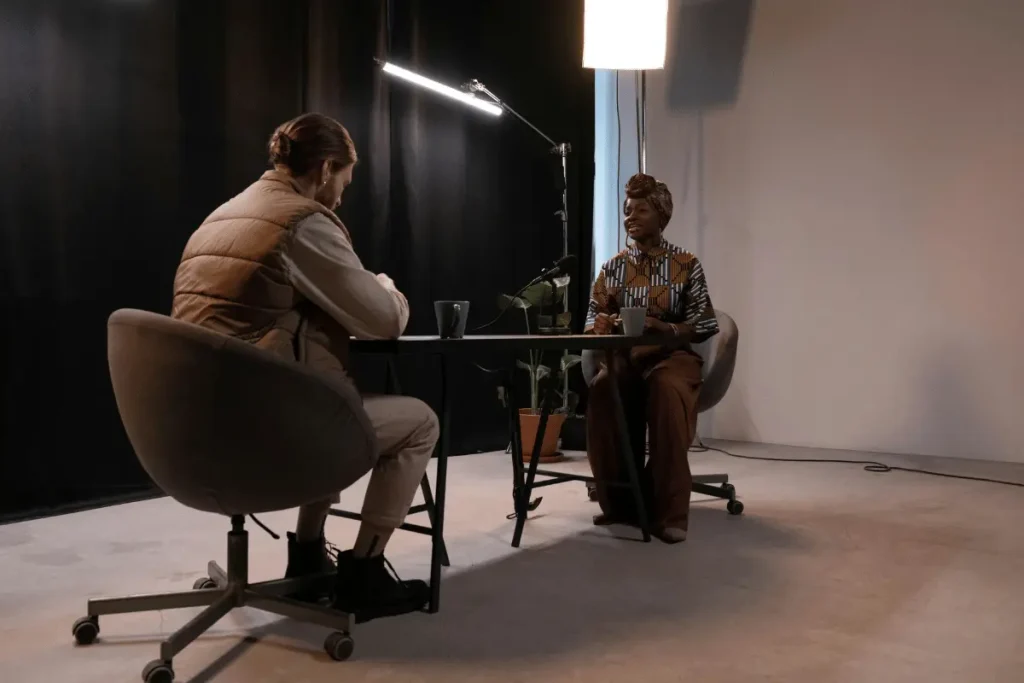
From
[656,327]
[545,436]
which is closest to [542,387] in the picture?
[545,436]

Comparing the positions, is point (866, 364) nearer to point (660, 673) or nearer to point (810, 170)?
point (810, 170)

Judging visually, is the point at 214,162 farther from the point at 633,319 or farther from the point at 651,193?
the point at 633,319

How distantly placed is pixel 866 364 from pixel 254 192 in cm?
367

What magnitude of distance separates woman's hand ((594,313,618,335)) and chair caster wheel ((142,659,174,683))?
167 cm

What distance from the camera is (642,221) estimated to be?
2775 millimetres

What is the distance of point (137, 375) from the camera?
140 cm

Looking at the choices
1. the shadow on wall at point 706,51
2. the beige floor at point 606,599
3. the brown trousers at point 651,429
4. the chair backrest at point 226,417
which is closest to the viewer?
the chair backrest at point 226,417

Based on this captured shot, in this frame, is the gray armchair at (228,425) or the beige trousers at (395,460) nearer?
the gray armchair at (228,425)

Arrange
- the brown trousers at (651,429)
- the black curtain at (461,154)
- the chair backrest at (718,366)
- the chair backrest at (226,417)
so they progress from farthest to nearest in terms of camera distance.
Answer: the black curtain at (461,154), the chair backrest at (718,366), the brown trousers at (651,429), the chair backrest at (226,417)

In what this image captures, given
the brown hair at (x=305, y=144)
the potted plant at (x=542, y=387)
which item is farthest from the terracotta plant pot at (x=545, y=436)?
the brown hair at (x=305, y=144)

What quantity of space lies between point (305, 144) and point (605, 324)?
1312mm

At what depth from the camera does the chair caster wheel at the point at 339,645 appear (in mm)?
1511

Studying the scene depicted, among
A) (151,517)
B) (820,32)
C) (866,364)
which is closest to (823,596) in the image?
(151,517)

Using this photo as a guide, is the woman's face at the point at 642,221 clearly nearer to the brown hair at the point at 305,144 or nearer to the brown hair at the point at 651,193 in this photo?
the brown hair at the point at 651,193
